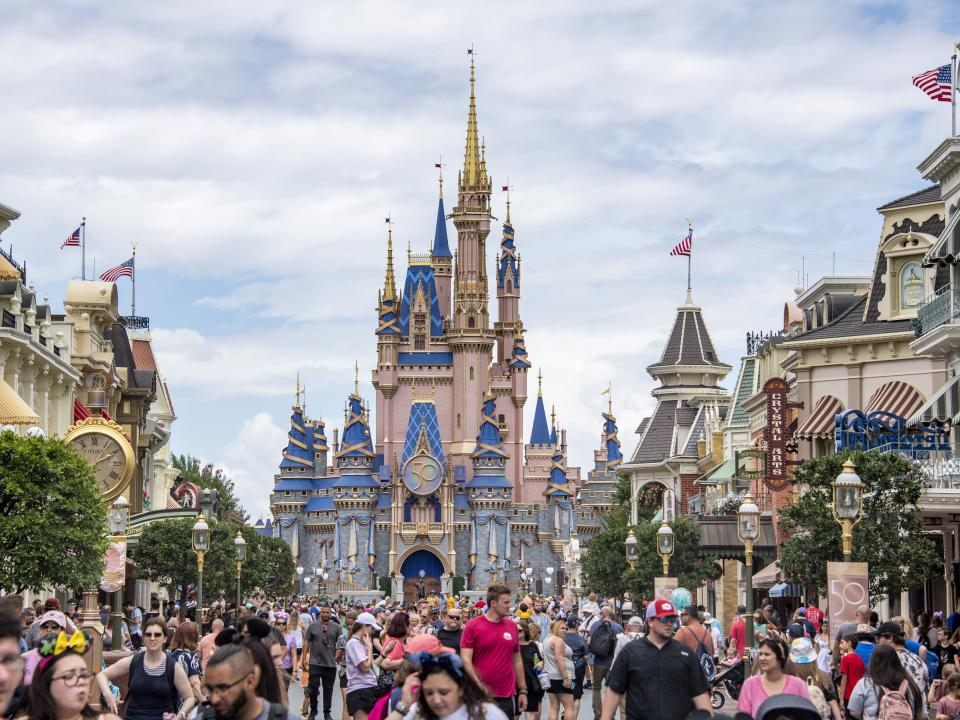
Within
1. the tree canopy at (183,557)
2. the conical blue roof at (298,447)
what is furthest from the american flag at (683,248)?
the conical blue roof at (298,447)

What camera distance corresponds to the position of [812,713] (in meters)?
9.72

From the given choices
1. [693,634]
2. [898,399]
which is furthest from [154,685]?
[898,399]

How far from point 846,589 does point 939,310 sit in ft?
36.6

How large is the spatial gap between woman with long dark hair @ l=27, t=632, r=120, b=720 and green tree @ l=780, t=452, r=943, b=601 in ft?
83.7

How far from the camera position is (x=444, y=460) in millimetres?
149000

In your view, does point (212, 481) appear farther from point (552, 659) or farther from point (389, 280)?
point (552, 659)

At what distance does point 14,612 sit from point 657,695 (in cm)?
478

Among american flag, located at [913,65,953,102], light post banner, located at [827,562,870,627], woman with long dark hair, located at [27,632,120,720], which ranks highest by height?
american flag, located at [913,65,953,102]

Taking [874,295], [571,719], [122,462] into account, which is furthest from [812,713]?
[874,295]

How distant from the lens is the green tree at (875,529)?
32344 millimetres

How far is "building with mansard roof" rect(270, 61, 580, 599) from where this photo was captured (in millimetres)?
147000

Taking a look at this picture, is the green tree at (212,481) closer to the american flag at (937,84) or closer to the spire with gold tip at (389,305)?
the spire with gold tip at (389,305)

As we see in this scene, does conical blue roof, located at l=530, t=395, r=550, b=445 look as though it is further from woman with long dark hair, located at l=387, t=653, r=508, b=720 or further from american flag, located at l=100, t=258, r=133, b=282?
woman with long dark hair, located at l=387, t=653, r=508, b=720

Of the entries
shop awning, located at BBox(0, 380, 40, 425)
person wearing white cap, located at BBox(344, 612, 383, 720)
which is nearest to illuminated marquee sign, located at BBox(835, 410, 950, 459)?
person wearing white cap, located at BBox(344, 612, 383, 720)
